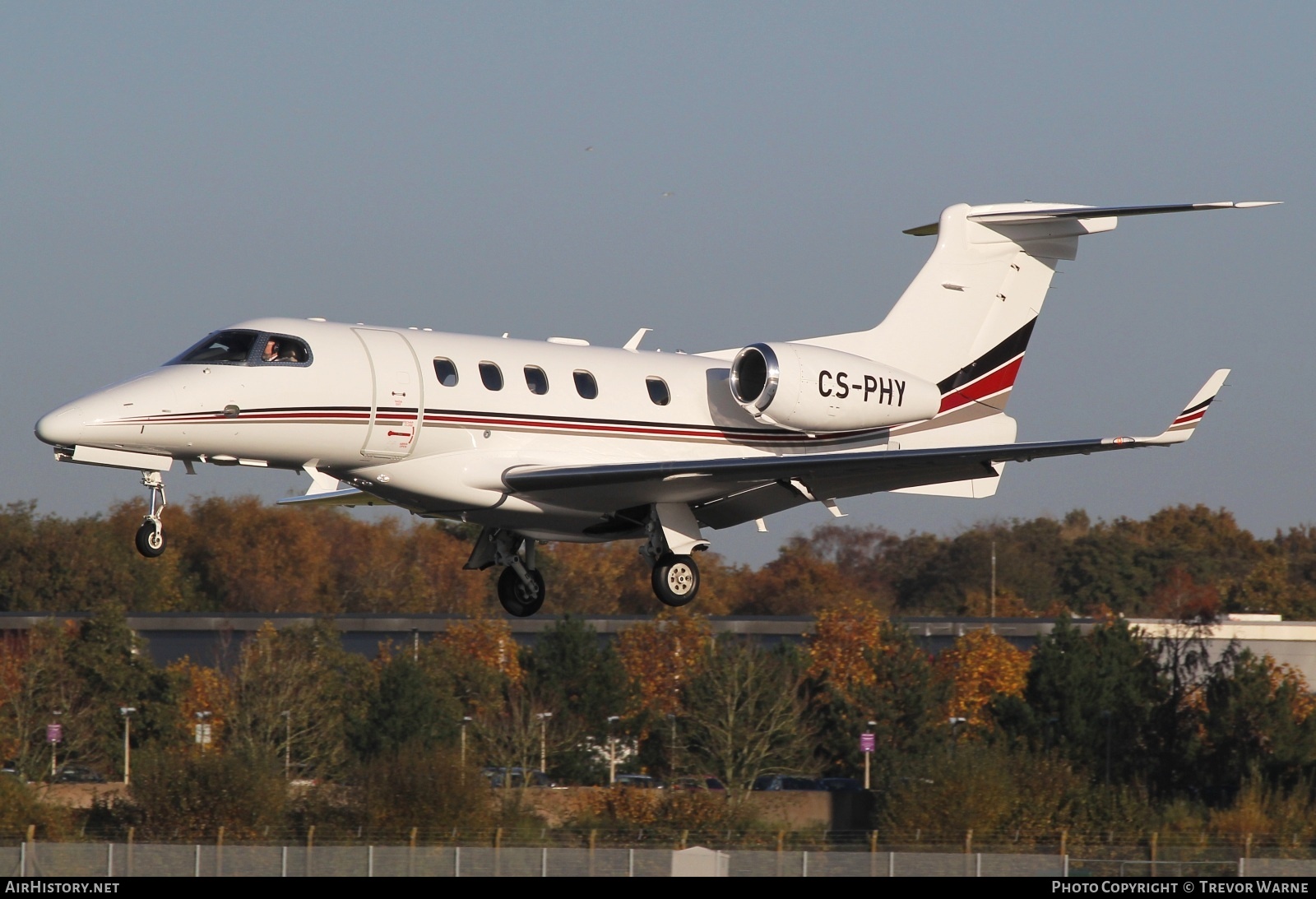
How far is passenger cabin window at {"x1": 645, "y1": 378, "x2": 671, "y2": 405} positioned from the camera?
22.7 m

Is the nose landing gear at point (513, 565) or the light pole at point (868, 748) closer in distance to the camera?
the nose landing gear at point (513, 565)

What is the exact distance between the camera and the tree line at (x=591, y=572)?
3155 inches

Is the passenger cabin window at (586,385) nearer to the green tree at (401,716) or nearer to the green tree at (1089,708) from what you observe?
the green tree at (401,716)

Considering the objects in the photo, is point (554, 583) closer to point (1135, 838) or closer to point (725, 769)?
point (725, 769)

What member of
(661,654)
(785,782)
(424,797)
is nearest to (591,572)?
(661,654)

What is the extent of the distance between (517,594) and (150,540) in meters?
6.20

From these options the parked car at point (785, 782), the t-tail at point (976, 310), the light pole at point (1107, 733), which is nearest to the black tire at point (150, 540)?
the t-tail at point (976, 310)

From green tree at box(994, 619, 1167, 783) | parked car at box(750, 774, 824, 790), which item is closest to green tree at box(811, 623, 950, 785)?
parked car at box(750, 774, 824, 790)

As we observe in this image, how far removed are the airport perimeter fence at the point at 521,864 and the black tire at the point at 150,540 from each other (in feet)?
35.0

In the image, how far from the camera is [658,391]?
896 inches

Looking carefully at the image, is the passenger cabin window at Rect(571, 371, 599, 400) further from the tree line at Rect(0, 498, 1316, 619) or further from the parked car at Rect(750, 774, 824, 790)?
the tree line at Rect(0, 498, 1316, 619)

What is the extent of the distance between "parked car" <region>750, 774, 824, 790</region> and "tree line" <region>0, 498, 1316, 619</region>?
61.2 ft

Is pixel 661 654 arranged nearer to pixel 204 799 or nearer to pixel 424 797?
pixel 424 797
